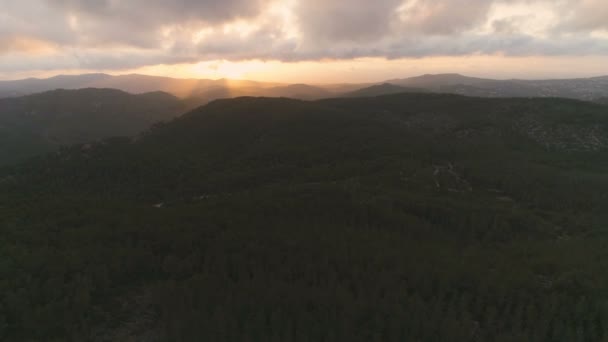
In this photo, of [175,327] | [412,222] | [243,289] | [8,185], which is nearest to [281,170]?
[412,222]

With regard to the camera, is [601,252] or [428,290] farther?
[601,252]

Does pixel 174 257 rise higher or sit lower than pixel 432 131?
lower

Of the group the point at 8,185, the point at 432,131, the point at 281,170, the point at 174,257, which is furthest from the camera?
the point at 432,131

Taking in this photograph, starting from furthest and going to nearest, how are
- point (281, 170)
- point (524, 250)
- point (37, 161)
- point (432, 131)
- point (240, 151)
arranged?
1. point (432, 131)
2. point (240, 151)
3. point (37, 161)
4. point (281, 170)
5. point (524, 250)

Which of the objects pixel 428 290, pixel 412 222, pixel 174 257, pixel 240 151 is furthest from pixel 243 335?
pixel 240 151

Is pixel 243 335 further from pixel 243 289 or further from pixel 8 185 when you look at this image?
pixel 8 185

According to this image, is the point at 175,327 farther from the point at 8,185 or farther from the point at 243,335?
the point at 8,185
